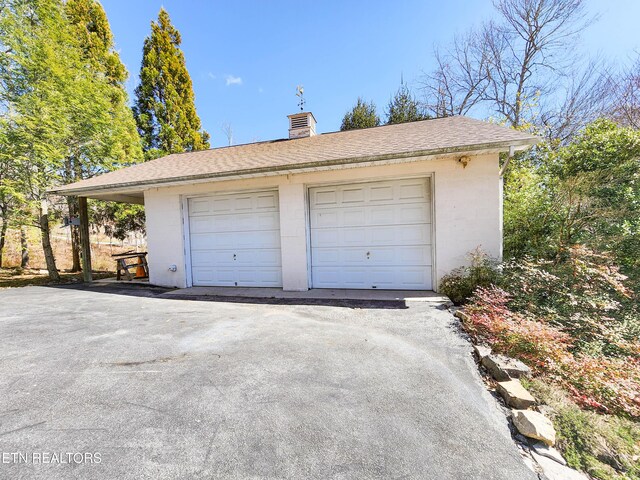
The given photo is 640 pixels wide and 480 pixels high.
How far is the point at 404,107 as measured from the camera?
14.0m

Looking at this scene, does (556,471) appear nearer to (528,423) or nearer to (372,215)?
(528,423)

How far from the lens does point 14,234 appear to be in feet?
30.2

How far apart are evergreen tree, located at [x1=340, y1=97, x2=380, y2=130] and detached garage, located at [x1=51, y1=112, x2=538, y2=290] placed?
732cm

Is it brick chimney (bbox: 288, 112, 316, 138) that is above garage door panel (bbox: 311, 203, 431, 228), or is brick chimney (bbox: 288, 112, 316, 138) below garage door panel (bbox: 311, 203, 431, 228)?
above

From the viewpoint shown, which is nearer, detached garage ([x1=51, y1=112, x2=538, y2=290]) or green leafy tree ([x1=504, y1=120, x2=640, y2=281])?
green leafy tree ([x1=504, y1=120, x2=640, y2=281])

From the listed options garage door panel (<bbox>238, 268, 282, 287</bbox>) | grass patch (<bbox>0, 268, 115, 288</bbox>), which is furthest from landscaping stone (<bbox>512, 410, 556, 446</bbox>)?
grass patch (<bbox>0, 268, 115, 288</bbox>)

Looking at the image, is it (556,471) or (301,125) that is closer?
(556,471)

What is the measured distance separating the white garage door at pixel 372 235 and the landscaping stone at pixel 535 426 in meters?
3.93

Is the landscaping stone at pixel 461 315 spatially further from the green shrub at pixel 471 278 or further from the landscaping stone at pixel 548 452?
the landscaping stone at pixel 548 452

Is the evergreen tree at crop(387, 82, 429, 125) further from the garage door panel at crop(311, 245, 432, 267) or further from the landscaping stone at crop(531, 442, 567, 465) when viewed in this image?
the landscaping stone at crop(531, 442, 567, 465)

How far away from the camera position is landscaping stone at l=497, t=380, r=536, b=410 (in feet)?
6.98

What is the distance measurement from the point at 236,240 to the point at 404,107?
1186 centimetres

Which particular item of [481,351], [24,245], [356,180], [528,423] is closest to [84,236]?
[24,245]

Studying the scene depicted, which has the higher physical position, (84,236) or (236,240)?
(84,236)
